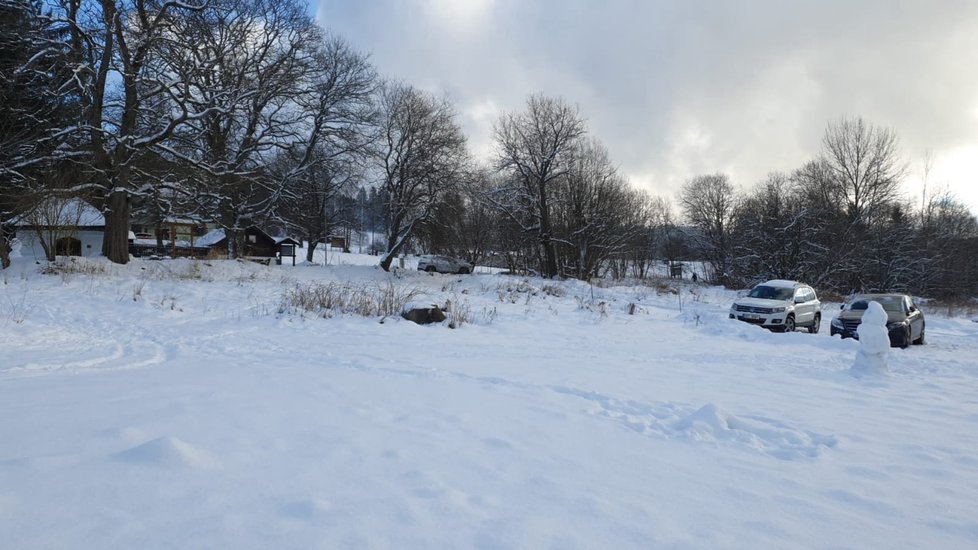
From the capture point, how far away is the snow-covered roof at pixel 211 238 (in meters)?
44.7

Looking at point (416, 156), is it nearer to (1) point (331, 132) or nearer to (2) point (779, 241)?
(1) point (331, 132)

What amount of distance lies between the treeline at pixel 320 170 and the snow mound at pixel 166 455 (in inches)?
700

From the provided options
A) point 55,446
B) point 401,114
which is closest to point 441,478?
point 55,446

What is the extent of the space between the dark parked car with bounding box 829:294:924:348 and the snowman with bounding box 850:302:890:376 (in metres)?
6.37

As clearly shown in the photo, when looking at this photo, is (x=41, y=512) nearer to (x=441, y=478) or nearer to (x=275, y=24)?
(x=441, y=478)

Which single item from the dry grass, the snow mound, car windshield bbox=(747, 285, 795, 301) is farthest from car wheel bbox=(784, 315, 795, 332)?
the snow mound

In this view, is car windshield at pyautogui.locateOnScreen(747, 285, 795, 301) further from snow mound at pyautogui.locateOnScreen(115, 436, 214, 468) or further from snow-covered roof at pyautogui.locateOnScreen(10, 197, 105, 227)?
snow-covered roof at pyautogui.locateOnScreen(10, 197, 105, 227)

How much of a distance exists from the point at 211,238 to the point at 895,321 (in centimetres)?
4902

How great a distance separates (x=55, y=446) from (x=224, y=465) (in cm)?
126

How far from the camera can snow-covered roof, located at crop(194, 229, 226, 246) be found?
44688 mm

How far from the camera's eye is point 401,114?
31.3 m

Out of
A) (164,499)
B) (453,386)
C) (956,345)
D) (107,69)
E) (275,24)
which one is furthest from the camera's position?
(275,24)

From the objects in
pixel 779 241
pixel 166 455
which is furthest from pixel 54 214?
pixel 779 241

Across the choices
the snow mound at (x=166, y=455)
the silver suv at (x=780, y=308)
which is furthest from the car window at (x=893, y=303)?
the snow mound at (x=166, y=455)
